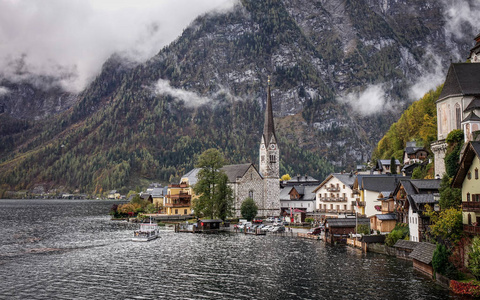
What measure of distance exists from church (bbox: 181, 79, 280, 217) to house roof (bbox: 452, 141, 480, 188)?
77675 mm

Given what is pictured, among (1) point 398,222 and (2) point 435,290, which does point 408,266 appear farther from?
(1) point 398,222

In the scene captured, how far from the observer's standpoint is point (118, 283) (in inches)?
1738

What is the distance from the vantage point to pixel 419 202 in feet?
188

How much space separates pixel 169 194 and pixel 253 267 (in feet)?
283

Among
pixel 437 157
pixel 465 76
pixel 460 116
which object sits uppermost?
pixel 465 76

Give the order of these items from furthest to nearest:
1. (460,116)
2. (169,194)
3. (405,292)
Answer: (169,194), (460,116), (405,292)

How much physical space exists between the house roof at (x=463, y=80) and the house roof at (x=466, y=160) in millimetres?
23991

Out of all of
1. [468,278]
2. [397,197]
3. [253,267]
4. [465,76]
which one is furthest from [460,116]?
[253,267]

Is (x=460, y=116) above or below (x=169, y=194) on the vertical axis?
above

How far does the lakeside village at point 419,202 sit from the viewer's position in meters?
42.0

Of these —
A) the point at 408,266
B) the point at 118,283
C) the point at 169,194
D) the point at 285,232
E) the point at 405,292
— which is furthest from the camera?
the point at 169,194

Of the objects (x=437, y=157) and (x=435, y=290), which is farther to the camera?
(x=437, y=157)

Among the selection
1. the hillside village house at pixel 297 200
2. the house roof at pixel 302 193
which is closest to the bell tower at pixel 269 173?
the hillside village house at pixel 297 200

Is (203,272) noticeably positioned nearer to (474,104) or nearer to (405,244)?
(405,244)
